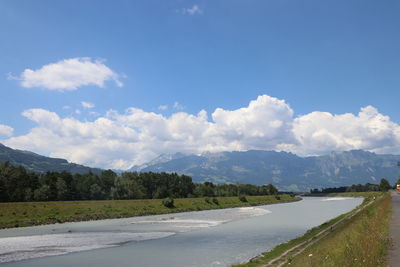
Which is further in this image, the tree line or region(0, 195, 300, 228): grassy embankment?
the tree line

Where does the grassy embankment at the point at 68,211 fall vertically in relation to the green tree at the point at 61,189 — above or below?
below

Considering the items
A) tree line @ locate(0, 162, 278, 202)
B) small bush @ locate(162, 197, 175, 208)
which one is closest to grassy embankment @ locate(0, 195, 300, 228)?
small bush @ locate(162, 197, 175, 208)

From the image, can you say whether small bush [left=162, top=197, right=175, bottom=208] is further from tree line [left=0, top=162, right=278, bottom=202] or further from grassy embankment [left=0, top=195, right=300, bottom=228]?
tree line [left=0, top=162, right=278, bottom=202]

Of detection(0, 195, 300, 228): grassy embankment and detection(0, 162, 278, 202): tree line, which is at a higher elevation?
detection(0, 162, 278, 202): tree line

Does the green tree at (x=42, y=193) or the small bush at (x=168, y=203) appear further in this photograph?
the green tree at (x=42, y=193)

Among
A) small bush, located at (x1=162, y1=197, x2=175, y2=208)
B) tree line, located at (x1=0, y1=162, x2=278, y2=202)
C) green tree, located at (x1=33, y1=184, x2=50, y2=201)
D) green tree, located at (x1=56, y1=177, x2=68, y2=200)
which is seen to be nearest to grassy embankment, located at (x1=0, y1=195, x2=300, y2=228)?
small bush, located at (x1=162, y1=197, x2=175, y2=208)

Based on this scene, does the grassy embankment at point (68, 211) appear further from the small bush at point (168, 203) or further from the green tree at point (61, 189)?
the green tree at point (61, 189)

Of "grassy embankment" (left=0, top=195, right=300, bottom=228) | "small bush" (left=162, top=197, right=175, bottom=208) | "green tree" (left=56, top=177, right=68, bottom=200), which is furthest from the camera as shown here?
"green tree" (left=56, top=177, right=68, bottom=200)

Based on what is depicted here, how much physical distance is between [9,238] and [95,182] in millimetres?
119954

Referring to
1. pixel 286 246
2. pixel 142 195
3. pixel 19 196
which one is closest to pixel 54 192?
pixel 19 196

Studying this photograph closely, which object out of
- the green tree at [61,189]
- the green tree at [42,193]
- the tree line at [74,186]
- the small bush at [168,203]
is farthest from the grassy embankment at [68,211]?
the green tree at [61,189]

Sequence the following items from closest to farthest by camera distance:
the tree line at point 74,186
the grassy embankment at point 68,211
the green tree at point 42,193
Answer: the grassy embankment at point 68,211
the tree line at point 74,186
the green tree at point 42,193

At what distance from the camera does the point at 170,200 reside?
126938 mm

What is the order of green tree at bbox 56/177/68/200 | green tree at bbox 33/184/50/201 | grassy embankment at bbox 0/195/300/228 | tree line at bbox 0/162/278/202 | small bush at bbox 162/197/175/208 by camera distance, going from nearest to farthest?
grassy embankment at bbox 0/195/300/228
tree line at bbox 0/162/278/202
small bush at bbox 162/197/175/208
green tree at bbox 33/184/50/201
green tree at bbox 56/177/68/200
